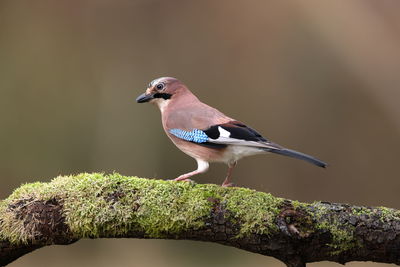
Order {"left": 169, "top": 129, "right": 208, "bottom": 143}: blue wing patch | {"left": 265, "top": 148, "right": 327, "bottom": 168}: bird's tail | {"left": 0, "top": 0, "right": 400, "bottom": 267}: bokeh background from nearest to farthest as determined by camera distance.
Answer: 1. {"left": 265, "top": 148, "right": 327, "bottom": 168}: bird's tail
2. {"left": 169, "top": 129, "right": 208, "bottom": 143}: blue wing patch
3. {"left": 0, "top": 0, "right": 400, "bottom": 267}: bokeh background

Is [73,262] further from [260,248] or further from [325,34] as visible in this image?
[260,248]

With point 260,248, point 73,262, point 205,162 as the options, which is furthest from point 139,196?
point 73,262

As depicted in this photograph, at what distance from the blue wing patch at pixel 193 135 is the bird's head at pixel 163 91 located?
0.56 metres

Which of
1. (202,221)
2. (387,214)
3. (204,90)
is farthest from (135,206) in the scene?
(204,90)

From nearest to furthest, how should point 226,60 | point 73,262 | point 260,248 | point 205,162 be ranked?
1. point 260,248
2. point 205,162
3. point 73,262
4. point 226,60

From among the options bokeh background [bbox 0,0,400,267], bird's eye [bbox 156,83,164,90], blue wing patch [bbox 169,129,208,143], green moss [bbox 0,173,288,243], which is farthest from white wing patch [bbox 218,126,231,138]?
bokeh background [bbox 0,0,400,267]

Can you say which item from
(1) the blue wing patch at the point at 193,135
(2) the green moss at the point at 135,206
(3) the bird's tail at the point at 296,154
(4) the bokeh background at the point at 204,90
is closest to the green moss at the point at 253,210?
(2) the green moss at the point at 135,206

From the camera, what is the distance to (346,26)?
895 centimetres

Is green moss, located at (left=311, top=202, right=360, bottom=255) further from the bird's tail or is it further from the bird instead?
the bird

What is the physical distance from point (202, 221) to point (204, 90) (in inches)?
233

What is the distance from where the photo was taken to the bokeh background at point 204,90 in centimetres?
880

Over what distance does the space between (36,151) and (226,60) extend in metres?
3.22

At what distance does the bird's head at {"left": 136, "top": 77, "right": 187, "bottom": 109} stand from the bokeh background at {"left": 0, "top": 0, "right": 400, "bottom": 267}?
12.4 ft

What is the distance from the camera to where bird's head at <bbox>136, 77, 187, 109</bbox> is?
506cm
